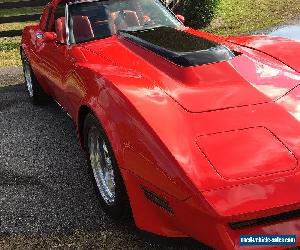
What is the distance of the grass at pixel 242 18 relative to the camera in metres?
11.0

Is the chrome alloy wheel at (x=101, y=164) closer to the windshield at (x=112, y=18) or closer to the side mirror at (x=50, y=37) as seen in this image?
the windshield at (x=112, y=18)

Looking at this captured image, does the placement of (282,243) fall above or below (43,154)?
above

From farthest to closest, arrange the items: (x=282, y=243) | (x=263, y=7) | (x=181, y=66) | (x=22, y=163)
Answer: (x=263, y=7)
(x=22, y=163)
(x=181, y=66)
(x=282, y=243)

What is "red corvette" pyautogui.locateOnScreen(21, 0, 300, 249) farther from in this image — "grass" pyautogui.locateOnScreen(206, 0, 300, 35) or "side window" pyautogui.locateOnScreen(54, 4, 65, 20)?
"grass" pyautogui.locateOnScreen(206, 0, 300, 35)

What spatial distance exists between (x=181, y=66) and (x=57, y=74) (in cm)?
161

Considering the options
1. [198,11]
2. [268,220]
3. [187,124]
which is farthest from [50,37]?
[198,11]

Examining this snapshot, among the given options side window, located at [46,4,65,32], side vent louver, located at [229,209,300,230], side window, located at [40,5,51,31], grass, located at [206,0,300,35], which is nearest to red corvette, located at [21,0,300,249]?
side vent louver, located at [229,209,300,230]

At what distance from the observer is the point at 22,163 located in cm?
466

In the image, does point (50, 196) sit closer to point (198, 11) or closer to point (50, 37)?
point (50, 37)

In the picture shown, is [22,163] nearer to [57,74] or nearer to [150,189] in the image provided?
[57,74]

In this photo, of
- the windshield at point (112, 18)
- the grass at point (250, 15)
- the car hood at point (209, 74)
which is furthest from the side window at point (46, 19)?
the grass at point (250, 15)

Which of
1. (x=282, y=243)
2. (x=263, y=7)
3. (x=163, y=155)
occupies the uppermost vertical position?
(x=163, y=155)

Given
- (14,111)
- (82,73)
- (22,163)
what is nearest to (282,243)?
(82,73)

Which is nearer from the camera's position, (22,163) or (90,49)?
(90,49)
